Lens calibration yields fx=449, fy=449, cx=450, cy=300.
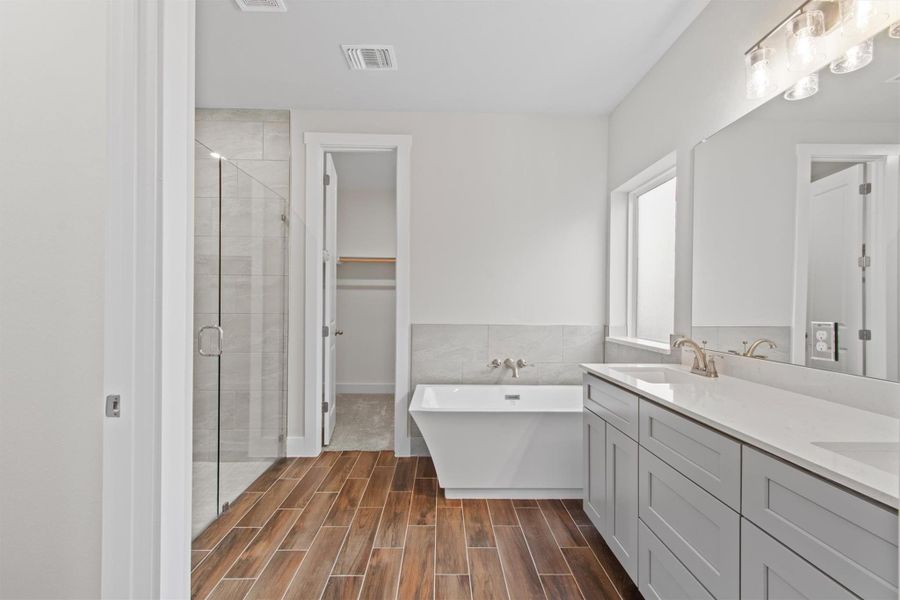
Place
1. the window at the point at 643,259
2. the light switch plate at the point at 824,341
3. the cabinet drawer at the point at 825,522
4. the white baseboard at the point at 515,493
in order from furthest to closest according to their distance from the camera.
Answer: the window at the point at 643,259
the white baseboard at the point at 515,493
the light switch plate at the point at 824,341
the cabinet drawer at the point at 825,522

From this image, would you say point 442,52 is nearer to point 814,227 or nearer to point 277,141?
point 277,141

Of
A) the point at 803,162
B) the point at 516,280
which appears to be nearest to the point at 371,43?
the point at 516,280

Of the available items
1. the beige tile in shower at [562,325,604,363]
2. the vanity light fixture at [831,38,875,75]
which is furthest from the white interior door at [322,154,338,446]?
the vanity light fixture at [831,38,875,75]

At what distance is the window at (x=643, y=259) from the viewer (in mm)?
2967

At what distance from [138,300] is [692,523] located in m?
1.55

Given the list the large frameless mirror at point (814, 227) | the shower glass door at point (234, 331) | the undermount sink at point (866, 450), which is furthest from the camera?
the shower glass door at point (234, 331)

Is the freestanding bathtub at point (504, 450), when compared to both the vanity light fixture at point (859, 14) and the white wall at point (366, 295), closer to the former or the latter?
the vanity light fixture at point (859, 14)

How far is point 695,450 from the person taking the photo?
52.1 inches

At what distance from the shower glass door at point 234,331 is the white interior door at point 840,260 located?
2.46 m

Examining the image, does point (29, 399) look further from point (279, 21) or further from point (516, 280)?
point (516, 280)

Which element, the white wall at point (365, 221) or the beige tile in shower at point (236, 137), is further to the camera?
the white wall at point (365, 221)

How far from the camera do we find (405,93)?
10.1 feet

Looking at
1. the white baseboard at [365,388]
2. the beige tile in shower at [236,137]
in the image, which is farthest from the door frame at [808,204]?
the white baseboard at [365,388]

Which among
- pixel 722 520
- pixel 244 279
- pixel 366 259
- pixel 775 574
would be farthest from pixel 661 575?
pixel 366 259
